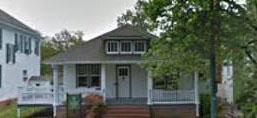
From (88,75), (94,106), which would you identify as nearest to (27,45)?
(88,75)

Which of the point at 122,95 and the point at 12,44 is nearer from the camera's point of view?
the point at 122,95

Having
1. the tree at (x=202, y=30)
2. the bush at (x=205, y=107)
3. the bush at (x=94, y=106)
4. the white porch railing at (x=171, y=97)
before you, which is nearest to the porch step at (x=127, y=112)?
the bush at (x=94, y=106)

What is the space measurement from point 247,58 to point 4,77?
26542 millimetres

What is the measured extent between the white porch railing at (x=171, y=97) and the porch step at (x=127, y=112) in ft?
2.83

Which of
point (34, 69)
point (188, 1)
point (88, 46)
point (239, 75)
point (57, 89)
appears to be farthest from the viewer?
point (34, 69)

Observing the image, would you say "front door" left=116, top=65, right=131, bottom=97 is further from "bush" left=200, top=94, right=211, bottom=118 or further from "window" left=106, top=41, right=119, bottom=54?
"bush" left=200, top=94, right=211, bottom=118

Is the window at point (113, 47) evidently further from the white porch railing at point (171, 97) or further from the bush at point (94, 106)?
the white porch railing at point (171, 97)

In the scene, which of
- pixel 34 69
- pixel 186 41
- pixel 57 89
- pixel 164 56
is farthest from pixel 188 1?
pixel 34 69

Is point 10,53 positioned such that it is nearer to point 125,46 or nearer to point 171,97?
point 125,46

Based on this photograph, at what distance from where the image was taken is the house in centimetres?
2889

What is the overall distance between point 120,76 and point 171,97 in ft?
14.1

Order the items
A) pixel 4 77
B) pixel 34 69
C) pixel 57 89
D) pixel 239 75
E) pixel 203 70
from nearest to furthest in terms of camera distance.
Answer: pixel 239 75, pixel 203 70, pixel 57 89, pixel 4 77, pixel 34 69

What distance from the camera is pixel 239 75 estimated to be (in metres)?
14.3

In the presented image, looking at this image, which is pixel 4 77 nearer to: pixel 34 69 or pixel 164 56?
pixel 34 69
